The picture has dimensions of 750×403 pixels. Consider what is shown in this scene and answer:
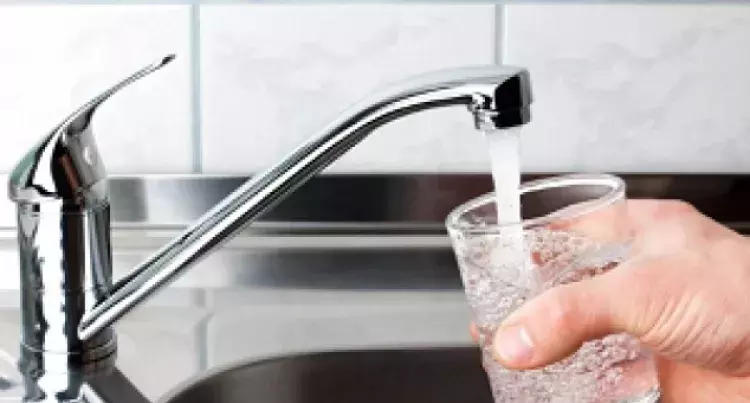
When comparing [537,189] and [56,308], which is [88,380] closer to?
[56,308]

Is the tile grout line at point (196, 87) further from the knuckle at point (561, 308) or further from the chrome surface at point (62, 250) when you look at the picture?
the knuckle at point (561, 308)

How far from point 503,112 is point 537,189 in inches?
2.5

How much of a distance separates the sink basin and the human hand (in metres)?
0.13

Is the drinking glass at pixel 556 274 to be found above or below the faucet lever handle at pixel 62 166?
below

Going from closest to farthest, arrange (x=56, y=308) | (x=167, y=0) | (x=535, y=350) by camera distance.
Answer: (x=535, y=350) < (x=56, y=308) < (x=167, y=0)

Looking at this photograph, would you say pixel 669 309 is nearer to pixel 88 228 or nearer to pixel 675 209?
pixel 675 209

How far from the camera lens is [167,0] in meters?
0.74

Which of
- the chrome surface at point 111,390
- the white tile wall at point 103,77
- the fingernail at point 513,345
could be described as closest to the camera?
the fingernail at point 513,345

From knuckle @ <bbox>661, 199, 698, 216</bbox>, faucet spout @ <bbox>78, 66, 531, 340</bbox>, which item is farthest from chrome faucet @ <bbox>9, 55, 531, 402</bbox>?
knuckle @ <bbox>661, 199, 698, 216</bbox>

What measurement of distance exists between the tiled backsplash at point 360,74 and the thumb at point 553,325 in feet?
1.09

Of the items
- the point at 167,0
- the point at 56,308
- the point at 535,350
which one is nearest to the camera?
the point at 535,350

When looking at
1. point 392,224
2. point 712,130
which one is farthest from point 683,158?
point 392,224

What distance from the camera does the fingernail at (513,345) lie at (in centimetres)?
44

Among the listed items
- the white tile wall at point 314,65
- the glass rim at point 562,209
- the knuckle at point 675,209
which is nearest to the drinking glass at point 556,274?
Result: the glass rim at point 562,209
